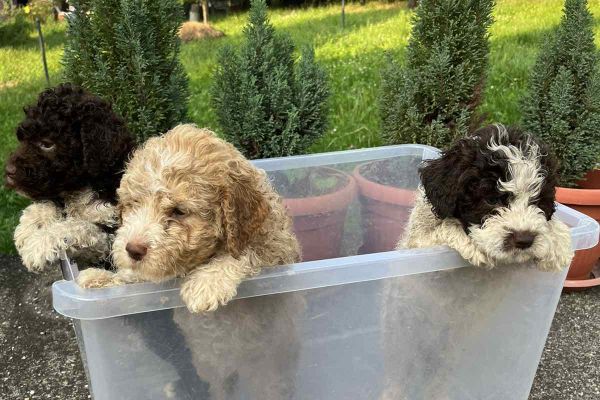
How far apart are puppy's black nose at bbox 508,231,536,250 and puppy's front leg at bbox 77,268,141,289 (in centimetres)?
167

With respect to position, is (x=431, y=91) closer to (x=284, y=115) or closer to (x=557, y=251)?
(x=284, y=115)

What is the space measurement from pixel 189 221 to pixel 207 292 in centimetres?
34

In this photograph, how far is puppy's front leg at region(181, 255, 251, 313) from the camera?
2.34 meters

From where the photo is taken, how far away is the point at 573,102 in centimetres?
494

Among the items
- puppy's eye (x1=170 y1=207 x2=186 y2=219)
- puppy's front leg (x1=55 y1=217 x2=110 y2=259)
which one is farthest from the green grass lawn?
puppy's eye (x1=170 y1=207 x2=186 y2=219)

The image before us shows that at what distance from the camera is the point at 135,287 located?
237cm

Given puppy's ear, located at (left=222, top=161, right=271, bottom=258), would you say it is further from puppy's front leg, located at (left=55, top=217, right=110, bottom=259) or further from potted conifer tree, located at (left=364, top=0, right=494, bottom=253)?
potted conifer tree, located at (left=364, top=0, right=494, bottom=253)

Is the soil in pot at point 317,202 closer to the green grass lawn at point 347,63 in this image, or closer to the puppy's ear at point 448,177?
the puppy's ear at point 448,177

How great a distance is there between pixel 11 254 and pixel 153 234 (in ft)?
12.1

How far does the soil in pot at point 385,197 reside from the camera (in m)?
4.55

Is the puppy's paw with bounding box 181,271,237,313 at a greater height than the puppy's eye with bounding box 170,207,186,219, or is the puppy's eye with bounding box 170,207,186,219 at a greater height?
the puppy's eye with bounding box 170,207,186,219

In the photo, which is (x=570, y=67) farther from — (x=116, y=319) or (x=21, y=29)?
(x=21, y=29)

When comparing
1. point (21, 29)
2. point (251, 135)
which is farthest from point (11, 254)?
point (21, 29)

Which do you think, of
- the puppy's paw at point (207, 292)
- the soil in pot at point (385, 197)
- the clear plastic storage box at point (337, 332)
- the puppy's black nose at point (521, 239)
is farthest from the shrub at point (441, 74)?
the puppy's paw at point (207, 292)
